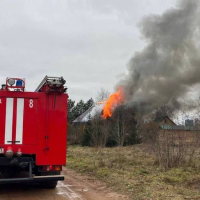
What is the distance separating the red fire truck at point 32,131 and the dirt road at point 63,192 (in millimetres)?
560

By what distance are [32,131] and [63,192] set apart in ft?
7.16

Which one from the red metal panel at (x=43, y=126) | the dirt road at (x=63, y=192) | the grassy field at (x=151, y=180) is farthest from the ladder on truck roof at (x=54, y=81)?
the grassy field at (x=151, y=180)

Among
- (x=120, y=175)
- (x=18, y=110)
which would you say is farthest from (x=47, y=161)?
(x=120, y=175)

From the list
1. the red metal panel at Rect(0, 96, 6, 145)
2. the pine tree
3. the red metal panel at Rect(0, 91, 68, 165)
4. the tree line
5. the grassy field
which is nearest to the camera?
the red metal panel at Rect(0, 96, 6, 145)

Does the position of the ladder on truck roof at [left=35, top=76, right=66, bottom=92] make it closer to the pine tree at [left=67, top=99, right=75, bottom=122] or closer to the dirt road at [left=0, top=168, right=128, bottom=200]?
the dirt road at [left=0, top=168, right=128, bottom=200]

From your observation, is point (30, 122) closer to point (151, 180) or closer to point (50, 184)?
point (50, 184)

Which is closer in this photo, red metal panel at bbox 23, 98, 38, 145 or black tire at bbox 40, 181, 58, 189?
red metal panel at bbox 23, 98, 38, 145

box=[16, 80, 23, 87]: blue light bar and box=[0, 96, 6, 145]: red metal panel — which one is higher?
box=[16, 80, 23, 87]: blue light bar

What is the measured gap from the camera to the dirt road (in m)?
7.07

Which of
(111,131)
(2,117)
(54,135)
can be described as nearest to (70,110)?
(111,131)

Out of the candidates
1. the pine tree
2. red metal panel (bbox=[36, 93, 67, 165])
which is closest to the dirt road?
red metal panel (bbox=[36, 93, 67, 165])

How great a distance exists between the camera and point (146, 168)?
11.3 metres

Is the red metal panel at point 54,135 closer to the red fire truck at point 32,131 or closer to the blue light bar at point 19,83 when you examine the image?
the red fire truck at point 32,131

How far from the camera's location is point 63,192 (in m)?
7.73
